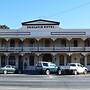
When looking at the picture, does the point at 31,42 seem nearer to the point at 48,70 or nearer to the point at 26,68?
the point at 26,68

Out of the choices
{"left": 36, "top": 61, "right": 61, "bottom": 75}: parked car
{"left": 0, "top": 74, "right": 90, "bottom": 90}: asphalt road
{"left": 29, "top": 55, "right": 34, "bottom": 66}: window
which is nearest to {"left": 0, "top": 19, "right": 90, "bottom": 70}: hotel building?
{"left": 29, "top": 55, "right": 34, "bottom": 66}: window

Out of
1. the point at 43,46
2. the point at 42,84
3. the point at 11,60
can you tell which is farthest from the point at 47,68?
the point at 42,84

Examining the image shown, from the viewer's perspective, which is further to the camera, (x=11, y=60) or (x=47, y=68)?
(x=11, y=60)

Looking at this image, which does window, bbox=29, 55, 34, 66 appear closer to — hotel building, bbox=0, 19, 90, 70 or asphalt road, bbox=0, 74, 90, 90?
hotel building, bbox=0, 19, 90, 70

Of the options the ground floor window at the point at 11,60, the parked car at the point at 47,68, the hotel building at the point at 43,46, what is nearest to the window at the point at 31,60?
the hotel building at the point at 43,46

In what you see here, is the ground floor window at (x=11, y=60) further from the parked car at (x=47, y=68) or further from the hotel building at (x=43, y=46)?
the parked car at (x=47, y=68)

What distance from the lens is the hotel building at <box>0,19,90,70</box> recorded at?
59.5 meters

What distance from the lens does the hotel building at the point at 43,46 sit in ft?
195

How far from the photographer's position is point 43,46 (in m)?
61.3

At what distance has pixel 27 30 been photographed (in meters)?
60.8

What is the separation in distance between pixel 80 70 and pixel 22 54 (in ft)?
44.9

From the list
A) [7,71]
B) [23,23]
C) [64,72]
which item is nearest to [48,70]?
[64,72]

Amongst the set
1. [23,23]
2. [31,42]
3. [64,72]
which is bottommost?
[64,72]

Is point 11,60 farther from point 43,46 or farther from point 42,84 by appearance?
point 42,84
